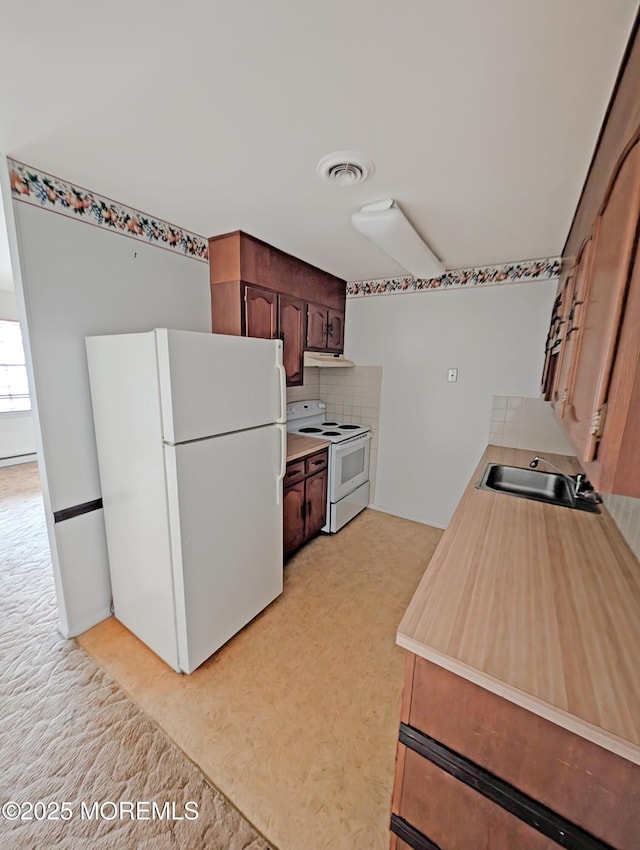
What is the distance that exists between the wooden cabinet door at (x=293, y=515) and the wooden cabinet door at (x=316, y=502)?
8cm

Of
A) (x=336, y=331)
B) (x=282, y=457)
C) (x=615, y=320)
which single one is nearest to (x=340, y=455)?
(x=282, y=457)

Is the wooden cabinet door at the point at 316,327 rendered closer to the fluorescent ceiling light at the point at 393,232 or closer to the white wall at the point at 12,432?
the fluorescent ceiling light at the point at 393,232

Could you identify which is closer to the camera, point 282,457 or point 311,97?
point 311,97

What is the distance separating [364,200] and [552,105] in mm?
829

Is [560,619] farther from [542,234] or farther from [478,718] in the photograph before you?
[542,234]

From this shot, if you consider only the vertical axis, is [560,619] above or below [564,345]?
below

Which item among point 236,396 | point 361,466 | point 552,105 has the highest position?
point 552,105

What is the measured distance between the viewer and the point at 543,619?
3.20 ft

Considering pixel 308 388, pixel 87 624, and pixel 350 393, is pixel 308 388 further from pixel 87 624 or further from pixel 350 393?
pixel 87 624

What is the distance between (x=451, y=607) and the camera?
1.00m

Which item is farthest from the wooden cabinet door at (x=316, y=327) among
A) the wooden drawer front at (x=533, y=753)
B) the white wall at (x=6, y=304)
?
the white wall at (x=6, y=304)

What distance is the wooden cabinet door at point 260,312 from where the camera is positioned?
2.31 m

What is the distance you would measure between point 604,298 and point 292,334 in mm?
2188

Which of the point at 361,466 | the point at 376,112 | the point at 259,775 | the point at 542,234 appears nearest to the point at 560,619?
the point at 259,775
